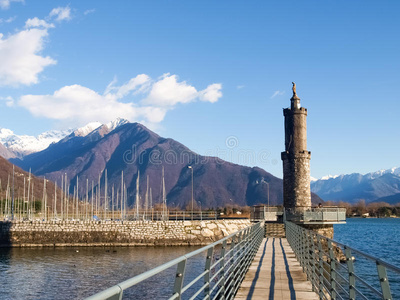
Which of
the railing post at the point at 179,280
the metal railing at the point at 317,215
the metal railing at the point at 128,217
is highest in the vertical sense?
the railing post at the point at 179,280

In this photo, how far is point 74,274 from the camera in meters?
30.7

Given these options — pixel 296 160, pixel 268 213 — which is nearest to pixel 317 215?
pixel 268 213

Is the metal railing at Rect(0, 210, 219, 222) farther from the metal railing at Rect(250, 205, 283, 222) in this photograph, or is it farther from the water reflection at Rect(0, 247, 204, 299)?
the water reflection at Rect(0, 247, 204, 299)

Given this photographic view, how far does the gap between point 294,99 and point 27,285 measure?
31986 mm

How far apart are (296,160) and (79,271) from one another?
962 inches

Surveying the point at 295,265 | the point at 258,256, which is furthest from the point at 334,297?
the point at 258,256

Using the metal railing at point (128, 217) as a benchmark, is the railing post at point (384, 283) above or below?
above

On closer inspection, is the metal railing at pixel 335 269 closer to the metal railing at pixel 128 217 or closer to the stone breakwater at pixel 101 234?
the stone breakwater at pixel 101 234

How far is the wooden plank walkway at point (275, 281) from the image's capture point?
11.8m

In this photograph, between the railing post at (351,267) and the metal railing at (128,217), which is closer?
the railing post at (351,267)

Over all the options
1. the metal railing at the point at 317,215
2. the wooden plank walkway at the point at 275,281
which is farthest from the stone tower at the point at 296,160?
the wooden plank walkway at the point at 275,281

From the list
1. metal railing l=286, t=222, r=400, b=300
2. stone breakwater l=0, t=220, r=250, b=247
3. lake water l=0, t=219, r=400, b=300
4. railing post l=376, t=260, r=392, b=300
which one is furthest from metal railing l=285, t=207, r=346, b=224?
railing post l=376, t=260, r=392, b=300

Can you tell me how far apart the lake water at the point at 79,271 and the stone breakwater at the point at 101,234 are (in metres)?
2.49

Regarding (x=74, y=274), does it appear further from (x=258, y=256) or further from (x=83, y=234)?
(x=83, y=234)
